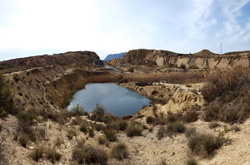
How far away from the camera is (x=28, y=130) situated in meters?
6.83

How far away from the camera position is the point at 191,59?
48.5 m

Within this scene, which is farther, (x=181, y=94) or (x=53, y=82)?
(x=53, y=82)

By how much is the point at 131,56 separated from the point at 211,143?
272 feet

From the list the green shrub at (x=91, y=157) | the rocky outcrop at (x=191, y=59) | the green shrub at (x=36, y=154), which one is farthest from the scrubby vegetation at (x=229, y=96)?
the rocky outcrop at (x=191, y=59)

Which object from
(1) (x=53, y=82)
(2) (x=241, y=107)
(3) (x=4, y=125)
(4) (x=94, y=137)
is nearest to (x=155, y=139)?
(4) (x=94, y=137)

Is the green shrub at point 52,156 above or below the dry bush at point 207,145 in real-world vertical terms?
below

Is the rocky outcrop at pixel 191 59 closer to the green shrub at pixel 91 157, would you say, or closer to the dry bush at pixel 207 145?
the dry bush at pixel 207 145

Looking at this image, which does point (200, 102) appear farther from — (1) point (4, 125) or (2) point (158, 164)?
(1) point (4, 125)

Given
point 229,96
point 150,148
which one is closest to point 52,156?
point 150,148

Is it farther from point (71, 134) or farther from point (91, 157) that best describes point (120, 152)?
point (71, 134)

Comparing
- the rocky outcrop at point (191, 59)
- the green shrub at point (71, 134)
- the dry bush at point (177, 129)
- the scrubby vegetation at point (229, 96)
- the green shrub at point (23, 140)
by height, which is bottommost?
the green shrub at point (71, 134)

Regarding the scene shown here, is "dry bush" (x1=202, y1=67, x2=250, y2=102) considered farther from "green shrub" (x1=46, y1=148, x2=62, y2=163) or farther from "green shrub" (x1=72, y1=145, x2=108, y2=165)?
"green shrub" (x1=46, y1=148, x2=62, y2=163)

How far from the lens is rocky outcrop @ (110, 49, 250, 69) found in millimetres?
34594

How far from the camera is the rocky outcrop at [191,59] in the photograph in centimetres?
3459
